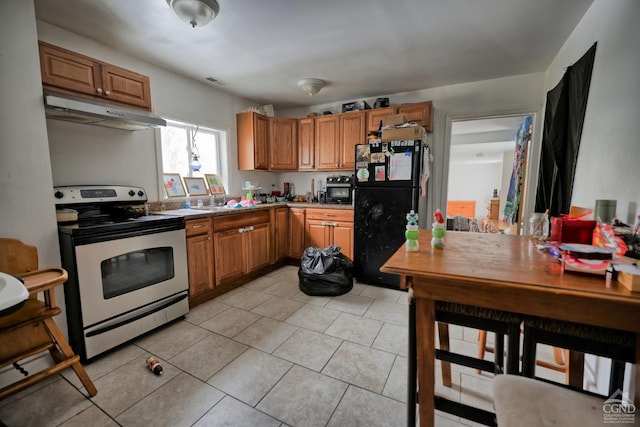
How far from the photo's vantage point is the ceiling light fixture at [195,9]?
1.72m

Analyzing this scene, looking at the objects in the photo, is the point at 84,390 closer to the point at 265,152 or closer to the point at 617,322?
the point at 617,322

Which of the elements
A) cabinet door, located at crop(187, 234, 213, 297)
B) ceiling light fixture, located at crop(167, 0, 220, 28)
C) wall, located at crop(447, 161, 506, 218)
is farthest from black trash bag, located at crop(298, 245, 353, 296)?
wall, located at crop(447, 161, 506, 218)

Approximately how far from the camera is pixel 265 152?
399 cm

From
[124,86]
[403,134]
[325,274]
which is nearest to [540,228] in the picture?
[403,134]

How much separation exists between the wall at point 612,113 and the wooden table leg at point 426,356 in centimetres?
111

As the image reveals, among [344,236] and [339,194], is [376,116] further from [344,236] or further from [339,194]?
[344,236]

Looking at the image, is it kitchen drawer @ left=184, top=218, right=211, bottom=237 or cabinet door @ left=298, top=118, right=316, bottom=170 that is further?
cabinet door @ left=298, top=118, right=316, bottom=170

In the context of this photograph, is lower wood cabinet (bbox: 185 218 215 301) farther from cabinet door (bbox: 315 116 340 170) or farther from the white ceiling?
cabinet door (bbox: 315 116 340 170)

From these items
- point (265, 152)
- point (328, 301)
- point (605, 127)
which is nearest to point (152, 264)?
point (328, 301)

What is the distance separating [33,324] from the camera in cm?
158

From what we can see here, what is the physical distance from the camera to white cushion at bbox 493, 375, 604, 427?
0.74 m

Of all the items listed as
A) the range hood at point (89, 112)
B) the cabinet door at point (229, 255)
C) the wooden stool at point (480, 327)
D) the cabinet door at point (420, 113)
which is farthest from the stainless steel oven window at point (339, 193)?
the wooden stool at point (480, 327)

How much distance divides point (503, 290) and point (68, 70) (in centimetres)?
291

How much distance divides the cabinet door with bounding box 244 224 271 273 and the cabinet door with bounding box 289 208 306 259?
1.34 ft
